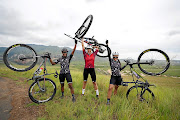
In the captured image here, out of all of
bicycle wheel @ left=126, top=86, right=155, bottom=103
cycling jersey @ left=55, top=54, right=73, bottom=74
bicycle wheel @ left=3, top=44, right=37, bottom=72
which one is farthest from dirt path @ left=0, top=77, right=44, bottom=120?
bicycle wheel @ left=126, top=86, right=155, bottom=103

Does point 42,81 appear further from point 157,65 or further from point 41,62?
point 157,65

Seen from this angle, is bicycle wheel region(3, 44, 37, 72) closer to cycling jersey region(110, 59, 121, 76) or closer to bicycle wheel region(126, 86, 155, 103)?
cycling jersey region(110, 59, 121, 76)

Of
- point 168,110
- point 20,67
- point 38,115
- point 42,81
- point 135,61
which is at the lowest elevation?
point 38,115

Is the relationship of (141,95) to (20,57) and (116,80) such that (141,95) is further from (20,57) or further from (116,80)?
(20,57)

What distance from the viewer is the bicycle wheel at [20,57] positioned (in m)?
3.85

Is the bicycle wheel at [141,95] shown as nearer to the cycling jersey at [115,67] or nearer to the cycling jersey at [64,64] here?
the cycling jersey at [115,67]

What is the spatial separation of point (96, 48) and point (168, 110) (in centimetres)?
449

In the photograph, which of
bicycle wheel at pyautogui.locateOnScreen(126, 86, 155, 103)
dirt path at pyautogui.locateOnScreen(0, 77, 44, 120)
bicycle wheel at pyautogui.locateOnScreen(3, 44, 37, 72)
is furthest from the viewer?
bicycle wheel at pyautogui.locateOnScreen(126, 86, 155, 103)

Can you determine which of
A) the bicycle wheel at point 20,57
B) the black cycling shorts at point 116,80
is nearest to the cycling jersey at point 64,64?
the bicycle wheel at point 20,57

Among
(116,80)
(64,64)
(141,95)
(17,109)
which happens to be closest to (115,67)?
(116,80)

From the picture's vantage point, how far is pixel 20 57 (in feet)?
13.5

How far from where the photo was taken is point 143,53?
14.6 ft

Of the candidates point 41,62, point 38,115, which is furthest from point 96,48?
point 38,115

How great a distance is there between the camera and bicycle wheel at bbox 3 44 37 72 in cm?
385
